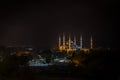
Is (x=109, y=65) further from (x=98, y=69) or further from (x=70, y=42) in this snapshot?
(x=70, y=42)

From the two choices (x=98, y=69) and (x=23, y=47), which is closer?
(x=98, y=69)

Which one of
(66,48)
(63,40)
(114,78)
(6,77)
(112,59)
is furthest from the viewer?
(63,40)

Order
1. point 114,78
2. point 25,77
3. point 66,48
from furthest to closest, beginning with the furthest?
point 66,48
point 114,78
point 25,77

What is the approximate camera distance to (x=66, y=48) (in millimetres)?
149750

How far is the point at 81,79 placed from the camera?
29922mm

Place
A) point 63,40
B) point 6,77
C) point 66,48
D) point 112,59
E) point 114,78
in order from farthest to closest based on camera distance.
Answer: point 63,40 < point 66,48 < point 112,59 < point 114,78 < point 6,77

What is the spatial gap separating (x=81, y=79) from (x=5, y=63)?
18.5 ft

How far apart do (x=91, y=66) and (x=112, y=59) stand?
6.87 feet

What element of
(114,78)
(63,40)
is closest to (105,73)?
(114,78)

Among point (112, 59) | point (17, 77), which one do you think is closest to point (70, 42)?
point (112, 59)

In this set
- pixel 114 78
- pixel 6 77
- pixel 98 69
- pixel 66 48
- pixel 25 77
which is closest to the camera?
pixel 25 77

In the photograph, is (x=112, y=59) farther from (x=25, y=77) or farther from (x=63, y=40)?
(x=63, y=40)

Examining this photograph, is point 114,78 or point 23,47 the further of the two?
point 23,47

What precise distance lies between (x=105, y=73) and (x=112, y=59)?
184 inches
